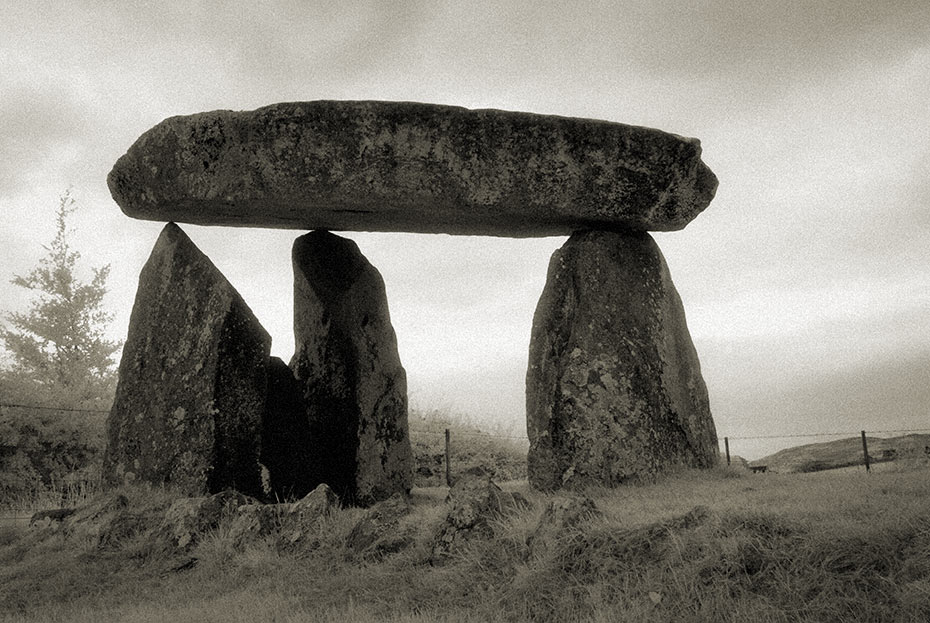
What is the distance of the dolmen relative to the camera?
10.6 m

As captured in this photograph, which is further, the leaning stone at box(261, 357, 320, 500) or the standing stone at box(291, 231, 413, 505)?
the standing stone at box(291, 231, 413, 505)

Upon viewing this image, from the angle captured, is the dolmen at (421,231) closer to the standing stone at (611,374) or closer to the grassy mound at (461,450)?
the standing stone at (611,374)

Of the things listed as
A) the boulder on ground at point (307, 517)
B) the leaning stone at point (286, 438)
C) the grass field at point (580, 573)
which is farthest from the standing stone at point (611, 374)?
the boulder on ground at point (307, 517)

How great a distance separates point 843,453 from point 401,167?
10978 millimetres

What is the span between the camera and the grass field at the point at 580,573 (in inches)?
208

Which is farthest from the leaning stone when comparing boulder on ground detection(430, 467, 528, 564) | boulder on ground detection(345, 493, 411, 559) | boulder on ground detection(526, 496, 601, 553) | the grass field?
boulder on ground detection(526, 496, 601, 553)

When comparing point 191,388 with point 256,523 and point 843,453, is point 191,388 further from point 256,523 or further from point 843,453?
point 843,453

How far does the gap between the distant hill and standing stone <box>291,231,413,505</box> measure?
23.0 feet

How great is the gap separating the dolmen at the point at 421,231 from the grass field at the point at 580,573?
7.75 ft

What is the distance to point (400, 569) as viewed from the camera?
7004mm

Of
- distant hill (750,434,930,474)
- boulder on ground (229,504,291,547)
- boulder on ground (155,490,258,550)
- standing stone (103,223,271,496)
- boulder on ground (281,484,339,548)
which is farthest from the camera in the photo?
distant hill (750,434,930,474)

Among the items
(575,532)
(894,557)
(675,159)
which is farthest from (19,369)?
(894,557)

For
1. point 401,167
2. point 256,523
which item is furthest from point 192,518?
point 401,167

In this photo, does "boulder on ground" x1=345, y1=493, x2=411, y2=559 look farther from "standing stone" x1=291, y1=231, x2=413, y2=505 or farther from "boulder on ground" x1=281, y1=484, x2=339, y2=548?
"standing stone" x1=291, y1=231, x2=413, y2=505
